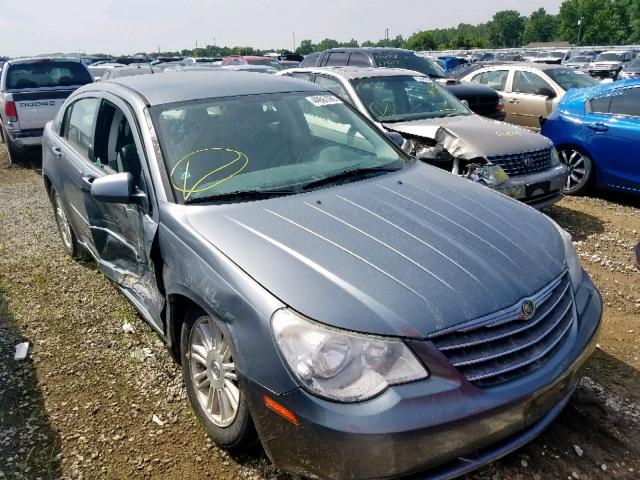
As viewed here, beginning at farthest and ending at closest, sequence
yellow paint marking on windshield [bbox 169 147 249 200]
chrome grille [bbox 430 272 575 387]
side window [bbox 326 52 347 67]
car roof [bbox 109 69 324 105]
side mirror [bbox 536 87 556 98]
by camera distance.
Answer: side window [bbox 326 52 347 67]
side mirror [bbox 536 87 556 98]
car roof [bbox 109 69 324 105]
yellow paint marking on windshield [bbox 169 147 249 200]
chrome grille [bbox 430 272 575 387]

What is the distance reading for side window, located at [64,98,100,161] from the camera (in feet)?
12.8

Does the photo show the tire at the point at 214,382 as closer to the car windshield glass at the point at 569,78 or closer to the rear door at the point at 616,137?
the rear door at the point at 616,137

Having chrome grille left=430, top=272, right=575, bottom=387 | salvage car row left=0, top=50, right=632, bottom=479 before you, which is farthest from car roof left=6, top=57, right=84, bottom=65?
chrome grille left=430, top=272, right=575, bottom=387

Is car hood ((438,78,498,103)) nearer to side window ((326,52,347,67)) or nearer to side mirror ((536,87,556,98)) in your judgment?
side mirror ((536,87,556,98))

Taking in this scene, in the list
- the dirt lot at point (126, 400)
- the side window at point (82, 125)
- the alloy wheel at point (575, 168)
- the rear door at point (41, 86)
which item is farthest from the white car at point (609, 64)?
the side window at point (82, 125)

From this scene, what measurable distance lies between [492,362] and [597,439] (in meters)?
1.02

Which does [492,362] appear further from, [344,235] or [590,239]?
[590,239]

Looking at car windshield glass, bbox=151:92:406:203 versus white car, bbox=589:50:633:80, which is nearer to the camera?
car windshield glass, bbox=151:92:406:203

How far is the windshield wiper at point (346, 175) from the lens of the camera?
3.01 metres

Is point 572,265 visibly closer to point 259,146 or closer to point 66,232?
point 259,146

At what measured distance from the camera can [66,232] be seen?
5062mm

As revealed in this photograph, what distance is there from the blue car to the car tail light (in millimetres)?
8187

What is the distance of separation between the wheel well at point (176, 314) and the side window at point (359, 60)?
8612 mm

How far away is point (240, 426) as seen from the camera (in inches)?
93.7
